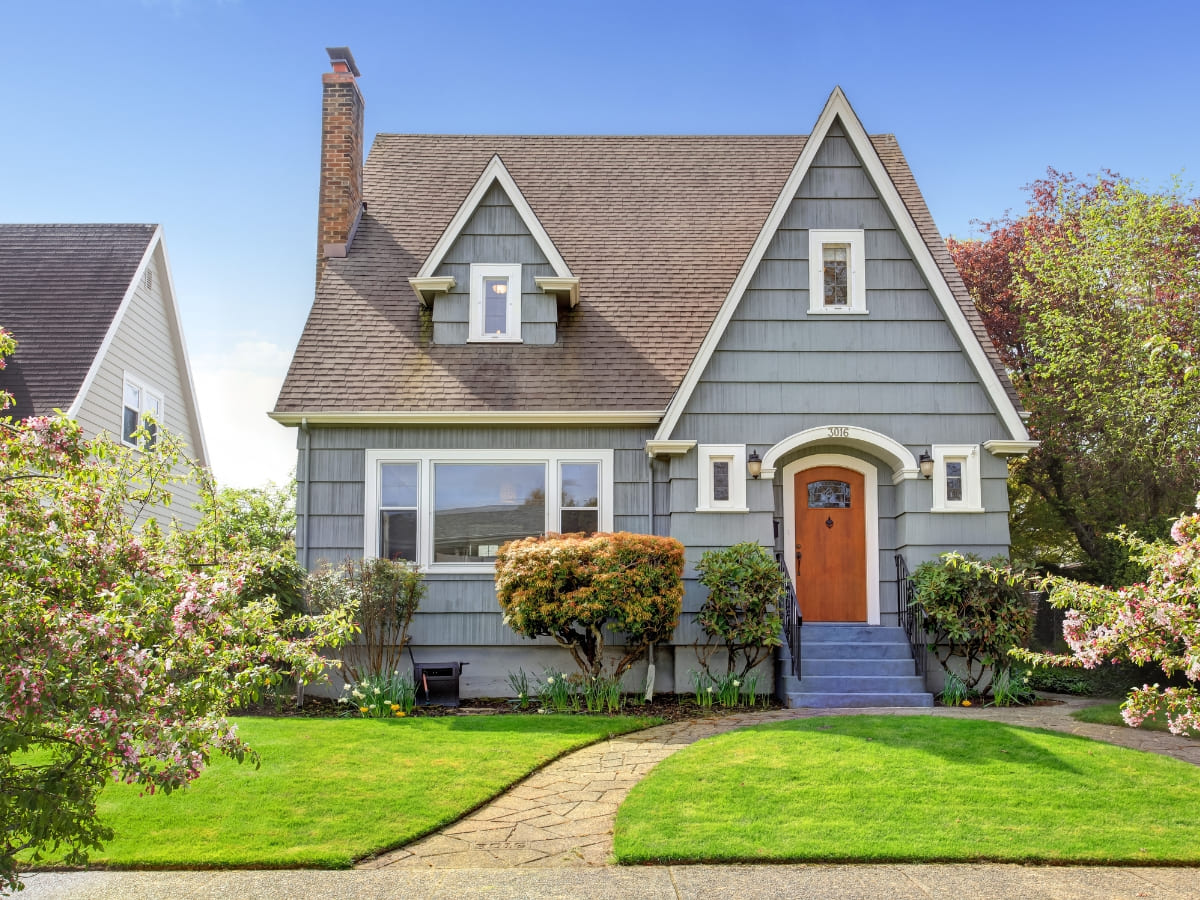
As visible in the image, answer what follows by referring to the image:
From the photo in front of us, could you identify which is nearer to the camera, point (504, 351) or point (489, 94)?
point (504, 351)

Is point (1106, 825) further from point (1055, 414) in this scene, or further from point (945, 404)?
point (1055, 414)

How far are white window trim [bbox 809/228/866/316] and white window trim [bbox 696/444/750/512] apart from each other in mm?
2240

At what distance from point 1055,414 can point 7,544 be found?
1672cm

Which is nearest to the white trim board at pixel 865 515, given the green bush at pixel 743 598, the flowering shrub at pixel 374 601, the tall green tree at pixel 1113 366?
the green bush at pixel 743 598

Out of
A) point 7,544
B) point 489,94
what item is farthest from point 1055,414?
point 7,544

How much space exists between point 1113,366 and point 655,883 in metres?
13.8

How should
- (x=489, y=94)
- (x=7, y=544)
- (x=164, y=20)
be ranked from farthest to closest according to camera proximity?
(x=489, y=94)
(x=164, y=20)
(x=7, y=544)

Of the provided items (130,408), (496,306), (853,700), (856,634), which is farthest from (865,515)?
(130,408)

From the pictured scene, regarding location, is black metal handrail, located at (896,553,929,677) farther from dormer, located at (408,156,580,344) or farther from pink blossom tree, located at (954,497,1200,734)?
pink blossom tree, located at (954,497,1200,734)

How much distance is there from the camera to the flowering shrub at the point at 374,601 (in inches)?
479

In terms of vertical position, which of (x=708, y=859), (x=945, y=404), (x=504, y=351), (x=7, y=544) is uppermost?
(x=504, y=351)

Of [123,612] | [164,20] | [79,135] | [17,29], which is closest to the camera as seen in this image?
[123,612]

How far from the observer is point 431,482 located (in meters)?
13.3

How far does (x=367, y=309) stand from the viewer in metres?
14.6
